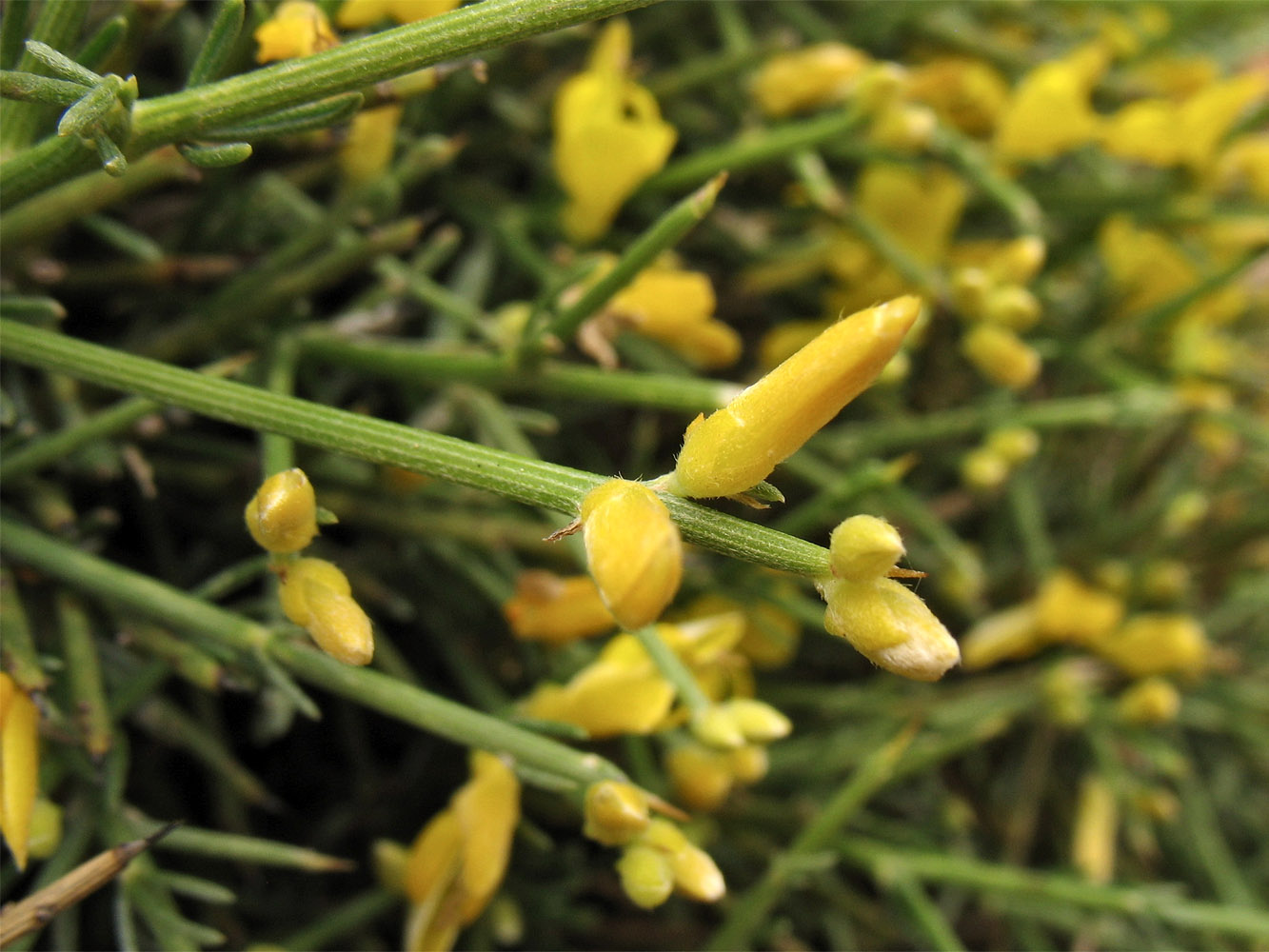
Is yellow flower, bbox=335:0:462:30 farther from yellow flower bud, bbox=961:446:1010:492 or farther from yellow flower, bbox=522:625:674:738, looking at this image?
yellow flower bud, bbox=961:446:1010:492

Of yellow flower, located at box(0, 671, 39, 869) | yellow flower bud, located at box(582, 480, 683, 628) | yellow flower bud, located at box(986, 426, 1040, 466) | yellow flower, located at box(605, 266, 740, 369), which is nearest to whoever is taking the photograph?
yellow flower bud, located at box(582, 480, 683, 628)

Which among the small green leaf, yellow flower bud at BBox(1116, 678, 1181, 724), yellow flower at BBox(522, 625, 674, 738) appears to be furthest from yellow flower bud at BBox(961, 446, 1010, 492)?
the small green leaf

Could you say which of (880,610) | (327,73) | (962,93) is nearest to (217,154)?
(327,73)

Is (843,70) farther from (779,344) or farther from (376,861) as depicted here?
(376,861)

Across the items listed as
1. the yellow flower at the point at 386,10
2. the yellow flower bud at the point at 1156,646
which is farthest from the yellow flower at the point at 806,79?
the yellow flower bud at the point at 1156,646

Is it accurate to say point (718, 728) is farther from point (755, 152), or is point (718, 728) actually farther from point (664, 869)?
point (755, 152)

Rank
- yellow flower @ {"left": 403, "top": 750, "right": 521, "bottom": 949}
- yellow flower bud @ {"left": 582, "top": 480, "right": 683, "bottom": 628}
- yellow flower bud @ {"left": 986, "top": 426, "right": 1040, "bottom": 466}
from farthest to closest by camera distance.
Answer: yellow flower bud @ {"left": 986, "top": 426, "right": 1040, "bottom": 466}, yellow flower @ {"left": 403, "top": 750, "right": 521, "bottom": 949}, yellow flower bud @ {"left": 582, "top": 480, "right": 683, "bottom": 628}
